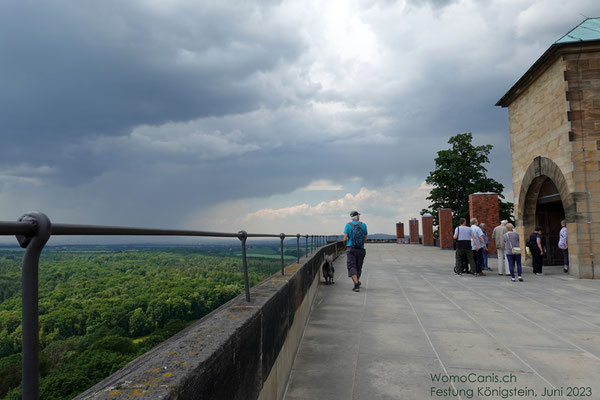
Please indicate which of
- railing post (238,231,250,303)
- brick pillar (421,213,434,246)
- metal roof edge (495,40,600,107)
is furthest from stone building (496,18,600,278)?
brick pillar (421,213,434,246)

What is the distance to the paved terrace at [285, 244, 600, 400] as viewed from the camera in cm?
336

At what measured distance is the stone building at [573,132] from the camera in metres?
10.3

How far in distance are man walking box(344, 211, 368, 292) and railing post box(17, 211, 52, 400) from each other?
7.56 m

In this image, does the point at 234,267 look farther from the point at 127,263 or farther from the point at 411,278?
the point at 411,278

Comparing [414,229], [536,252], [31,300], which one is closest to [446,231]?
A: [414,229]

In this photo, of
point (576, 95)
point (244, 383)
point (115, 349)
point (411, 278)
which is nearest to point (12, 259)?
point (115, 349)

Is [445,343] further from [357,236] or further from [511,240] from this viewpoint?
[511,240]

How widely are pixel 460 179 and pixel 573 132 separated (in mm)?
24868

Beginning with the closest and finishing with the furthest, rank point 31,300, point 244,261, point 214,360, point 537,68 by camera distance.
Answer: point 31,300, point 214,360, point 244,261, point 537,68

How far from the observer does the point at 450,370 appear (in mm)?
3678

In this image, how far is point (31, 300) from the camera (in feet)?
2.81

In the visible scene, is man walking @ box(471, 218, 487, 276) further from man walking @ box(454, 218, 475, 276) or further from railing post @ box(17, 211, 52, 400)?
railing post @ box(17, 211, 52, 400)

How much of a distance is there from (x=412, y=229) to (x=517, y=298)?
3445 cm

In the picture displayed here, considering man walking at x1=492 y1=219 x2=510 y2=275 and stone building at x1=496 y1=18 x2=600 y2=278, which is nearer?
stone building at x1=496 y1=18 x2=600 y2=278
